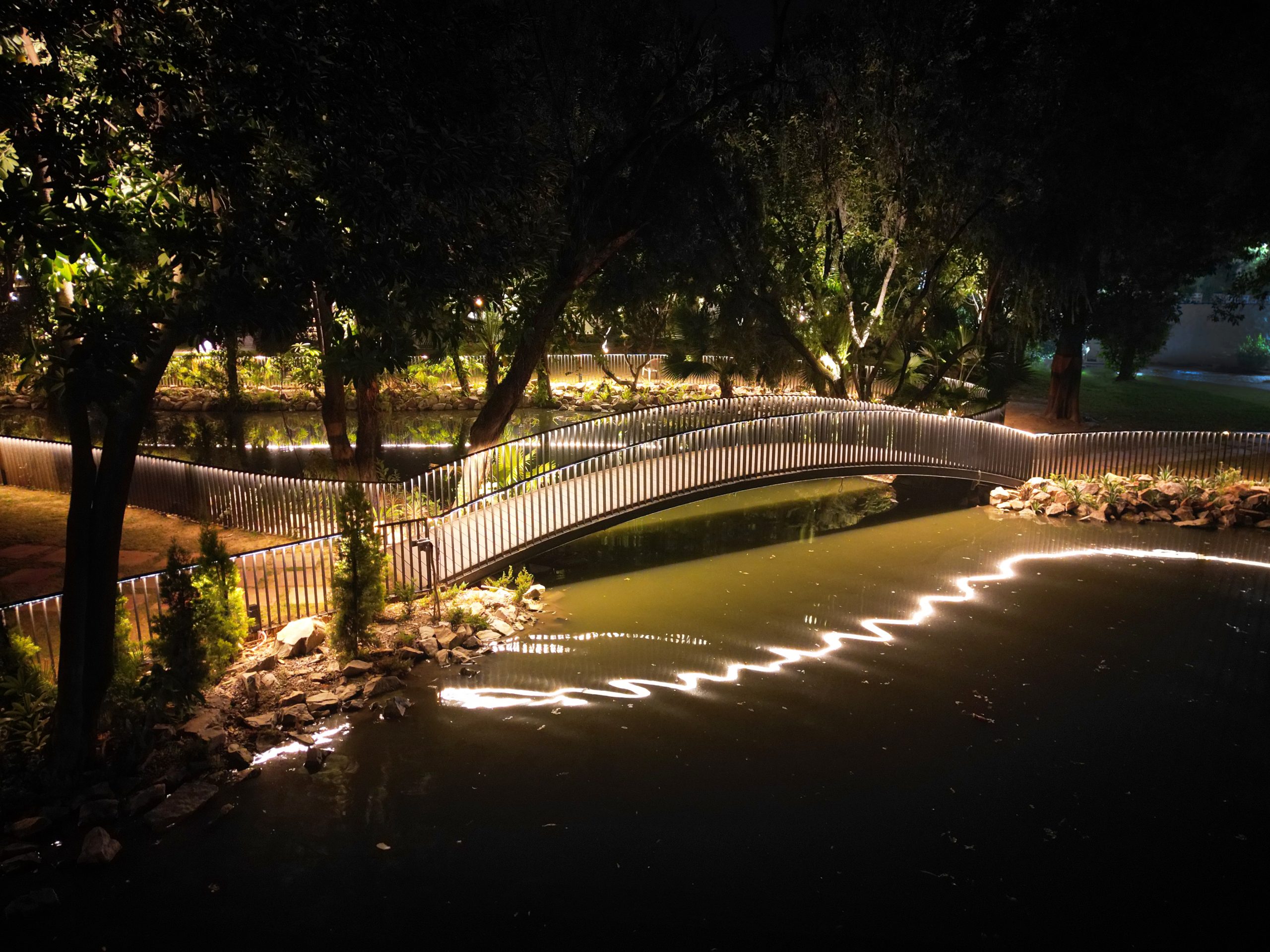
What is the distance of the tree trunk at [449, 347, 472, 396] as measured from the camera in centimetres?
2297

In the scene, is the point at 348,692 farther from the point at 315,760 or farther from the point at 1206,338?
the point at 1206,338

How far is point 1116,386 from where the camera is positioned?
30.3 meters

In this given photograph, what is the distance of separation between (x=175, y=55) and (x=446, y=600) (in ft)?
20.5

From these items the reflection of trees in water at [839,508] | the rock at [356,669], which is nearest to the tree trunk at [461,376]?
the reflection of trees in water at [839,508]

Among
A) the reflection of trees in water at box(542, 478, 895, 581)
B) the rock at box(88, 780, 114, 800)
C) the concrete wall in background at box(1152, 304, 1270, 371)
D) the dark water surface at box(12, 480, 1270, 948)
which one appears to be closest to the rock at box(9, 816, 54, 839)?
the rock at box(88, 780, 114, 800)

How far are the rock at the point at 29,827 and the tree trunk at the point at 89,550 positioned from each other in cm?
54

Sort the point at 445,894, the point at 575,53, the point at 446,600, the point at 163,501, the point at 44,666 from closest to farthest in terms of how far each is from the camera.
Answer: the point at 445,894 → the point at 44,666 → the point at 446,600 → the point at 163,501 → the point at 575,53

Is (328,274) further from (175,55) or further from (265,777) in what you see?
(265,777)

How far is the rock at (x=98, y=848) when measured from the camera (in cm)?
623

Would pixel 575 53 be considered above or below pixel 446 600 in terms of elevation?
above

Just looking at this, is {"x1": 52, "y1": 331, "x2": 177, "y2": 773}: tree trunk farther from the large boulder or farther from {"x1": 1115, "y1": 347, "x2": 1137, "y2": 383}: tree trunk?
{"x1": 1115, "y1": 347, "x2": 1137, "y2": 383}: tree trunk

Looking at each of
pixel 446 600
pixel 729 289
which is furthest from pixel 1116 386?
pixel 446 600

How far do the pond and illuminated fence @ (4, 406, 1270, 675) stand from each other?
8.48ft

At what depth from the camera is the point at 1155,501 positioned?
1555 cm
